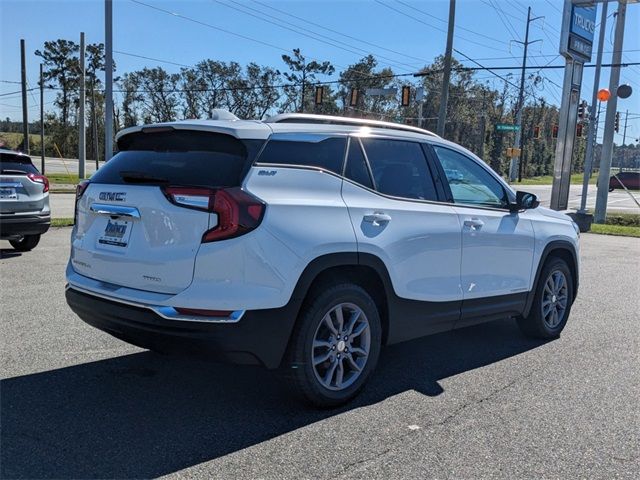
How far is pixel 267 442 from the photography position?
343 centimetres

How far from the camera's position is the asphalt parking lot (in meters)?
3.20

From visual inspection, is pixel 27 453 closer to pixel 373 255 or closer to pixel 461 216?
pixel 373 255

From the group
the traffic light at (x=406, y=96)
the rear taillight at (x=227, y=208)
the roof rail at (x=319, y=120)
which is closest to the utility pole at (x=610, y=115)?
the traffic light at (x=406, y=96)

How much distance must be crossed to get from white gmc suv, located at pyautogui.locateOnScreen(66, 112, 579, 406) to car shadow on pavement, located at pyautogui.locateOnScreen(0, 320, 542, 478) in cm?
37

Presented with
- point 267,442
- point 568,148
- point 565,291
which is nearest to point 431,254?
point 267,442

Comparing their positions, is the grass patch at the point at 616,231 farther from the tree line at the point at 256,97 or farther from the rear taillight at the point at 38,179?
the tree line at the point at 256,97

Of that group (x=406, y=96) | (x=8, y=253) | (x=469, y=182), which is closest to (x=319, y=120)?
(x=469, y=182)

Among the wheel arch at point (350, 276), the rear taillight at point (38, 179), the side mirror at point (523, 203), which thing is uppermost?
the side mirror at point (523, 203)

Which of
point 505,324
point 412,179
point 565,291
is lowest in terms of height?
point 505,324

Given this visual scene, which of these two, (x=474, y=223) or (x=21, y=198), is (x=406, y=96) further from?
(x=474, y=223)

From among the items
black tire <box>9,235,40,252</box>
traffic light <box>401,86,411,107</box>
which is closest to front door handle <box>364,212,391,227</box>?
black tire <box>9,235,40,252</box>

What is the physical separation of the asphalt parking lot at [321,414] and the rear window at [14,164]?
13.5ft

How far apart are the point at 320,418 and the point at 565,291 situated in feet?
11.3

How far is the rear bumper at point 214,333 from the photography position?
3395 mm
